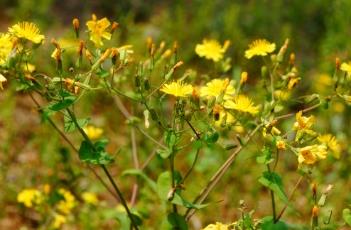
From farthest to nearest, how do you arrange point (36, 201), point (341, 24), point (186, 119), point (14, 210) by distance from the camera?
1. point (341, 24)
2. point (14, 210)
3. point (36, 201)
4. point (186, 119)

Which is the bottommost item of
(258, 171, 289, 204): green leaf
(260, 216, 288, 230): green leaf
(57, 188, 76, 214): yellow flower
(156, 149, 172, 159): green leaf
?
(260, 216, 288, 230): green leaf

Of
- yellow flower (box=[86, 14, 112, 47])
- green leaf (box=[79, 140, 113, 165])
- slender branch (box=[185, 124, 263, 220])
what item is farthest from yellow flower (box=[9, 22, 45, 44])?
slender branch (box=[185, 124, 263, 220])

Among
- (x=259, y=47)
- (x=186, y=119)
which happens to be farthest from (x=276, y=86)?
(x=186, y=119)

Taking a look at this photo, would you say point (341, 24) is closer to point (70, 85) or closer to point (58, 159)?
point (58, 159)

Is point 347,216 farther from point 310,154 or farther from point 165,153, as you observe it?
point 165,153

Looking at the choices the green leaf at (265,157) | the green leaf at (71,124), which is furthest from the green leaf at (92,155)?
the green leaf at (265,157)

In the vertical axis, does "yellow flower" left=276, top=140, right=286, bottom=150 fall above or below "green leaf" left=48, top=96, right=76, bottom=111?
below

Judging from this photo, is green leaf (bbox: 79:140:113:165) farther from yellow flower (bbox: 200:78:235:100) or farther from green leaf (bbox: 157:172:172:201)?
yellow flower (bbox: 200:78:235:100)
